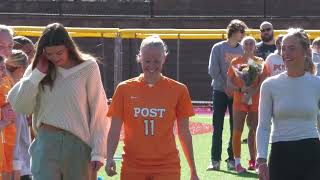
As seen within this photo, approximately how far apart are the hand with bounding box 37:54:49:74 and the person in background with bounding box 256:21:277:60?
6.98 m

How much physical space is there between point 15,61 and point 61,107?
1.14 metres

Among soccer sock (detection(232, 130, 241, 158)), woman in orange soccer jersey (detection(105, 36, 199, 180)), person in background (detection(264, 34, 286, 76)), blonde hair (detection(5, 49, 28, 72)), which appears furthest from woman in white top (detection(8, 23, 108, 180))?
soccer sock (detection(232, 130, 241, 158))

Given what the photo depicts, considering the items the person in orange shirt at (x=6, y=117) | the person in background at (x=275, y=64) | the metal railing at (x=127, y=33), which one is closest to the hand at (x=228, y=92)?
the person in background at (x=275, y=64)

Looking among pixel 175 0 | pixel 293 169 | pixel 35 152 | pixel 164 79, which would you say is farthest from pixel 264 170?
pixel 175 0

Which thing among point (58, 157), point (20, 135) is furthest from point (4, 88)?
point (58, 157)

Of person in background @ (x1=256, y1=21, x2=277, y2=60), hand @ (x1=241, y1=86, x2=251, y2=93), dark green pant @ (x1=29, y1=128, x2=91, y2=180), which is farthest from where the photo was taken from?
person in background @ (x1=256, y1=21, x2=277, y2=60)

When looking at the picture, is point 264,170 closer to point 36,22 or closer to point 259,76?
point 259,76

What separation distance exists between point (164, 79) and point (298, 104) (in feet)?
3.42

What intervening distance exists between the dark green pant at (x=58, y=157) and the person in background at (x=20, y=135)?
0.73m

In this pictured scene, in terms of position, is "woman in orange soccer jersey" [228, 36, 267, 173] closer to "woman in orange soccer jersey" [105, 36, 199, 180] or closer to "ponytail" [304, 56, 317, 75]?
"ponytail" [304, 56, 317, 75]

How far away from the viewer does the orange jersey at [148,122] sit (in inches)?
263

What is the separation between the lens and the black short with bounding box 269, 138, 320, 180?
670 centimetres

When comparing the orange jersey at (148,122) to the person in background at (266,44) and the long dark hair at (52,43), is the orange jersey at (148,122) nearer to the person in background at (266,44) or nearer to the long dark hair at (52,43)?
the long dark hair at (52,43)

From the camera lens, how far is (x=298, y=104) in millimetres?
6723
